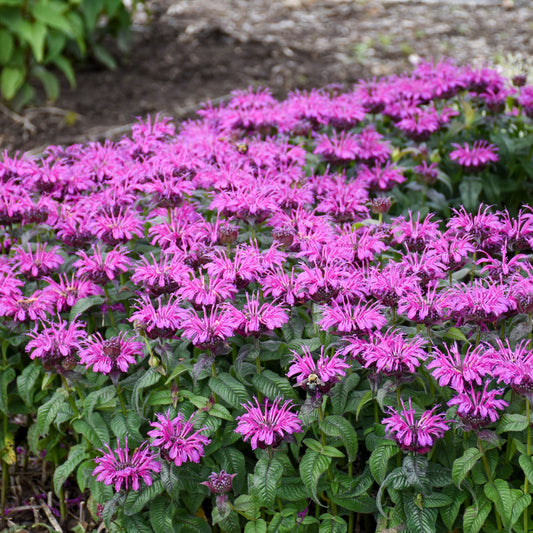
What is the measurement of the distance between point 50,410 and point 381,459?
92cm

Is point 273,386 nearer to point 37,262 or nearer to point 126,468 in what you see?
point 126,468

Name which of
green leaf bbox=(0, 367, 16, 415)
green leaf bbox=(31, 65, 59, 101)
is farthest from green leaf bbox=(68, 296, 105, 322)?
green leaf bbox=(31, 65, 59, 101)

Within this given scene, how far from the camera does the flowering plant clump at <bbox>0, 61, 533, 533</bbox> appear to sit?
170 centimetres

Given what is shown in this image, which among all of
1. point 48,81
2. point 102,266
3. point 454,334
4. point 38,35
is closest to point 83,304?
point 102,266

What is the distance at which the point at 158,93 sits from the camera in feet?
18.9

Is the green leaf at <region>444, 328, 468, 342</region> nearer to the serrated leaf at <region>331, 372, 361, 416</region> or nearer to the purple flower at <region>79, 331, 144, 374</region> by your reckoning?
the serrated leaf at <region>331, 372, 361, 416</region>

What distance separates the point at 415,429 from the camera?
1.62 m

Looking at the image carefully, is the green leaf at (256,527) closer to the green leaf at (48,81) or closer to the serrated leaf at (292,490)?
the serrated leaf at (292,490)

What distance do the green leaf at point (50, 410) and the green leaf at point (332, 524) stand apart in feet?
2.55

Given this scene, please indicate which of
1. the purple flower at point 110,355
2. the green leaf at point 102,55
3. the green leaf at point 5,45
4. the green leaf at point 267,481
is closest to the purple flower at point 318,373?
the green leaf at point 267,481

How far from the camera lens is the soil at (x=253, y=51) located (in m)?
5.41

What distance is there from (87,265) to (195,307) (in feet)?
1.22

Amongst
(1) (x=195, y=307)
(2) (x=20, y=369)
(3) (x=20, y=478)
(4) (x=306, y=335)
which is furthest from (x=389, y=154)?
(3) (x=20, y=478)

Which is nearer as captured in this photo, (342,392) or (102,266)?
(342,392)
